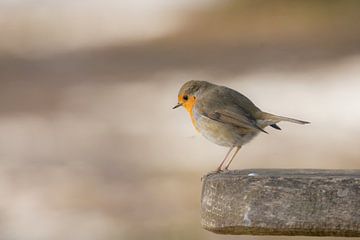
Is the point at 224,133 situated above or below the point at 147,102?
below

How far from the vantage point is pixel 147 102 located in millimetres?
14734

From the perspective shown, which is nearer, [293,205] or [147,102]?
[293,205]

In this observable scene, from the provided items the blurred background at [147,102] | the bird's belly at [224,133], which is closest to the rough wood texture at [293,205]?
the bird's belly at [224,133]

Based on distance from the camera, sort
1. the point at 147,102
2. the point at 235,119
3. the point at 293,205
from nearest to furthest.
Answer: the point at 293,205
the point at 235,119
the point at 147,102

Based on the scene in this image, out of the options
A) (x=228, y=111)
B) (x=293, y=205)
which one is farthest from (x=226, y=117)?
(x=293, y=205)

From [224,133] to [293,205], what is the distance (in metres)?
2.97

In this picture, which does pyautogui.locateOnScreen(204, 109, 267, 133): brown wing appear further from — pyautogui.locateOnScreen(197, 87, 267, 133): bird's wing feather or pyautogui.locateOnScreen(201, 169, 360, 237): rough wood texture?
pyautogui.locateOnScreen(201, 169, 360, 237): rough wood texture

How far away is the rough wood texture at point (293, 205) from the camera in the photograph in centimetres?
375

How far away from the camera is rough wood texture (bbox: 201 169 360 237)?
12.3 ft

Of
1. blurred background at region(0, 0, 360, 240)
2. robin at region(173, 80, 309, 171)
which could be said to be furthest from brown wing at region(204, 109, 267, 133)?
blurred background at region(0, 0, 360, 240)

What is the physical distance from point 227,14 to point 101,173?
10.4 metres

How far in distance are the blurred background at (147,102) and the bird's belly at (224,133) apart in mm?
2438

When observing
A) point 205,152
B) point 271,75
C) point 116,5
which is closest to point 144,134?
point 205,152

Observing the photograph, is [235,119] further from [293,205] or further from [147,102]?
[147,102]
